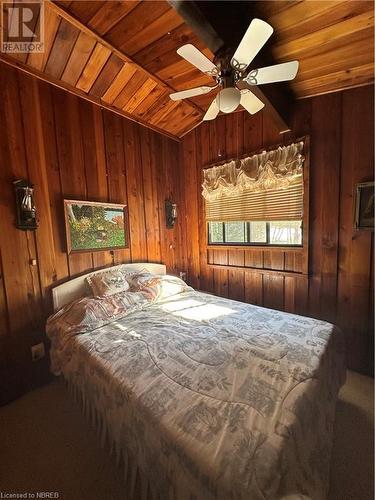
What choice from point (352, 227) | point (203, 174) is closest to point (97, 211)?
point (203, 174)

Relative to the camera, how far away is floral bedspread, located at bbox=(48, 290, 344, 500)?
2.60 ft

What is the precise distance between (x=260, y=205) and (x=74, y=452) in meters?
2.75

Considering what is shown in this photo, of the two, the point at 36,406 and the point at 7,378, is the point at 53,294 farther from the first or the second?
the point at 36,406

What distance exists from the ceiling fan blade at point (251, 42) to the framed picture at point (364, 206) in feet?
4.90

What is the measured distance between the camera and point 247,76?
1446 millimetres

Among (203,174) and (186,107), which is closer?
(186,107)

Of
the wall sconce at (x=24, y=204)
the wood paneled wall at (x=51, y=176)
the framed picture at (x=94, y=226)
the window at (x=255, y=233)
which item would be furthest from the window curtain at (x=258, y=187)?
the wall sconce at (x=24, y=204)

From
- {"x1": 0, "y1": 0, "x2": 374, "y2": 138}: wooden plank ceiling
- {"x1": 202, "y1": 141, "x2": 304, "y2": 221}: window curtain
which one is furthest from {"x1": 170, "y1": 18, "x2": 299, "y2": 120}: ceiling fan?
{"x1": 202, "y1": 141, "x2": 304, "y2": 221}: window curtain

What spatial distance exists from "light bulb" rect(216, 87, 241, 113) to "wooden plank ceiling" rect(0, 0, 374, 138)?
659mm

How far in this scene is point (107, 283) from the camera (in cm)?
223

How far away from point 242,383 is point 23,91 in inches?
109

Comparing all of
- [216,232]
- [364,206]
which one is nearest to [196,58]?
[364,206]

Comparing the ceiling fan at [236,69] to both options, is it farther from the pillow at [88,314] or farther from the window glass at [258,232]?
the pillow at [88,314]

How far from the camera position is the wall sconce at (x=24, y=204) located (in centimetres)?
187
